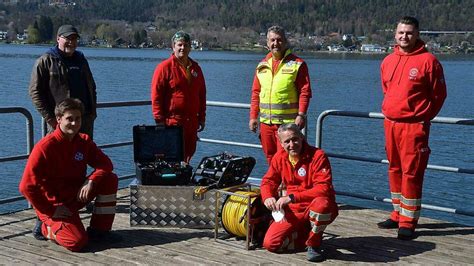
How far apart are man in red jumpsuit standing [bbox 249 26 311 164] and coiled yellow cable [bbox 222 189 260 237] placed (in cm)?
64

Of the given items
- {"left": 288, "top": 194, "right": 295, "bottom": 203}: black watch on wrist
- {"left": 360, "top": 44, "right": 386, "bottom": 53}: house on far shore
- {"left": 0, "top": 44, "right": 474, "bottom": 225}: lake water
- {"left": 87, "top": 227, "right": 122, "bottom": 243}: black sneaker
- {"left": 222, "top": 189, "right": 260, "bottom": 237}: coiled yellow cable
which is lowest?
{"left": 360, "top": 44, "right": 386, "bottom": 53}: house on far shore

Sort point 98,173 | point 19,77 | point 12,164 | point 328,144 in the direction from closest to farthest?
point 98,173, point 12,164, point 328,144, point 19,77

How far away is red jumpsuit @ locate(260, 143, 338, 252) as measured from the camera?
4891mm

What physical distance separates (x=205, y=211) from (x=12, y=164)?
10947 mm

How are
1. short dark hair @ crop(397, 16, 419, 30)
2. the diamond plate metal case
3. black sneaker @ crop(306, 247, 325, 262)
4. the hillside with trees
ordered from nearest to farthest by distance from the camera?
1. black sneaker @ crop(306, 247, 325, 262)
2. short dark hair @ crop(397, 16, 419, 30)
3. the diamond plate metal case
4. the hillside with trees

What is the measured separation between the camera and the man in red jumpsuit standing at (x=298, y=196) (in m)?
4.89

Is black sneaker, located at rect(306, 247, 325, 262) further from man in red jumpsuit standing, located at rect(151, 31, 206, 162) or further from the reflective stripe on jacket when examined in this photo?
man in red jumpsuit standing, located at rect(151, 31, 206, 162)

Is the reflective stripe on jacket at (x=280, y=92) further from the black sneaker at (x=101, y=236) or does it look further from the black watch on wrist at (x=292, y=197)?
the black sneaker at (x=101, y=236)

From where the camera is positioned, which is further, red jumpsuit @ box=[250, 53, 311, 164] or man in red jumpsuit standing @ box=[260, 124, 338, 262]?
red jumpsuit @ box=[250, 53, 311, 164]

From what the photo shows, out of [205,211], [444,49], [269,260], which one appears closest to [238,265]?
[269,260]

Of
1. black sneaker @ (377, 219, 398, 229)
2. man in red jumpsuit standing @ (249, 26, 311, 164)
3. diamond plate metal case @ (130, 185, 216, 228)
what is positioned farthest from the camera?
black sneaker @ (377, 219, 398, 229)

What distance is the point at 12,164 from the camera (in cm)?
1542

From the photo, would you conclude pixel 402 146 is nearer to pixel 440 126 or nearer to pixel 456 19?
pixel 440 126

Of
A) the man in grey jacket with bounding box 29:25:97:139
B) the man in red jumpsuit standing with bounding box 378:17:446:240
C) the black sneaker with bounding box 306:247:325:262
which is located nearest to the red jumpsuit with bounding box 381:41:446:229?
the man in red jumpsuit standing with bounding box 378:17:446:240
